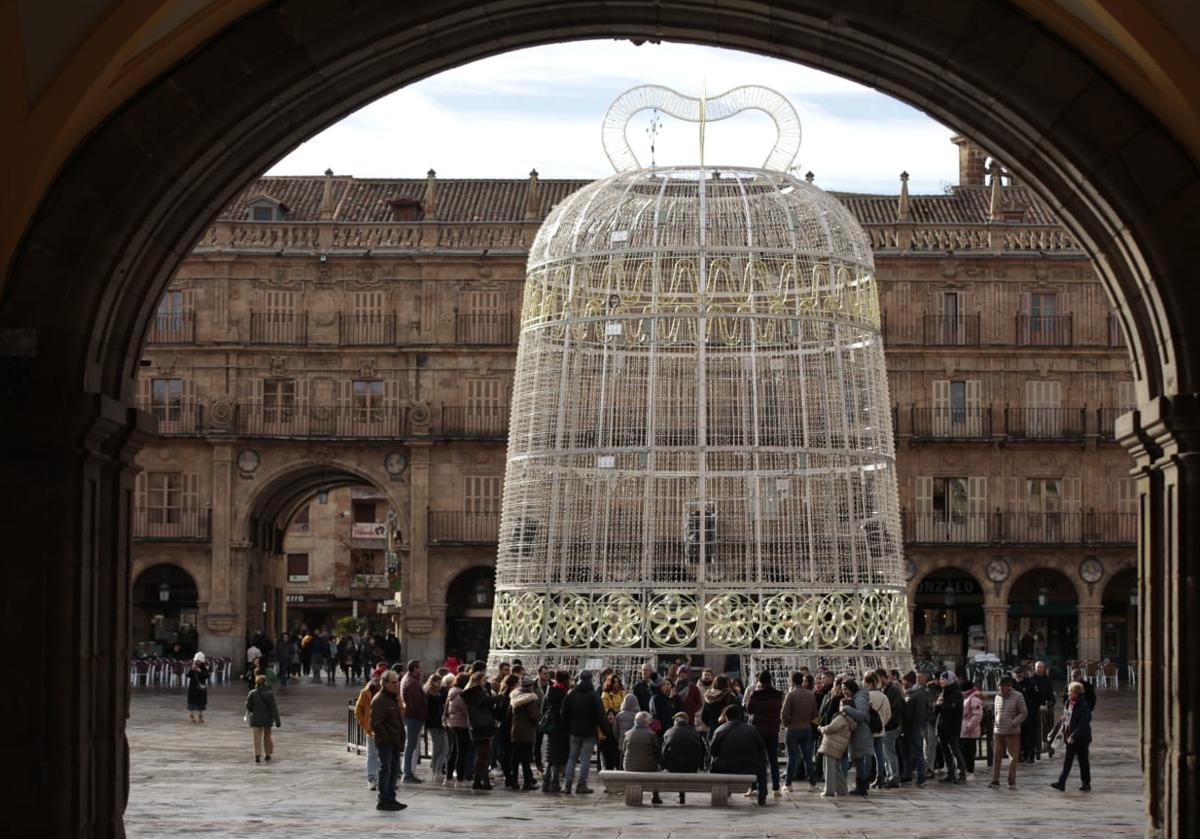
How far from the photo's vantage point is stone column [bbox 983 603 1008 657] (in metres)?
53.6

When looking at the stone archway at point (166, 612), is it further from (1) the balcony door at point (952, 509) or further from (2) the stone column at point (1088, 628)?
(2) the stone column at point (1088, 628)

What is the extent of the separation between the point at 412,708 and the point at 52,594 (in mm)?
9922

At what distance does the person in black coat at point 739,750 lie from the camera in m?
19.6

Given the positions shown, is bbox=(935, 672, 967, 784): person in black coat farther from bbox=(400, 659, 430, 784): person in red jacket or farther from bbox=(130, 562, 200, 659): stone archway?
bbox=(130, 562, 200, 659): stone archway

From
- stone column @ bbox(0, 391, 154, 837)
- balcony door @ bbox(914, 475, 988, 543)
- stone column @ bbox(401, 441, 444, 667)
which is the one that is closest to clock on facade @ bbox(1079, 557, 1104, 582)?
balcony door @ bbox(914, 475, 988, 543)

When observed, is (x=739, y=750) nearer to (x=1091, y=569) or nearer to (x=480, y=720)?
(x=480, y=720)

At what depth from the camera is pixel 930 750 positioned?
24109 mm

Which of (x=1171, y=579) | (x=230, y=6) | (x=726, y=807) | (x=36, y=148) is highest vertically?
(x=230, y=6)

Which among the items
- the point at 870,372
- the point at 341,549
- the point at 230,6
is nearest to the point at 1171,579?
the point at 230,6

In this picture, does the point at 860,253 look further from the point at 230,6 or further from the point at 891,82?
the point at 230,6

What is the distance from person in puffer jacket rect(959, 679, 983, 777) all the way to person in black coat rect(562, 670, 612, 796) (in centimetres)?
451

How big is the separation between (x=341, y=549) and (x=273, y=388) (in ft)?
76.0

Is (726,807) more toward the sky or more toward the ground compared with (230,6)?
more toward the ground

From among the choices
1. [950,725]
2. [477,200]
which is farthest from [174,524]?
[950,725]
